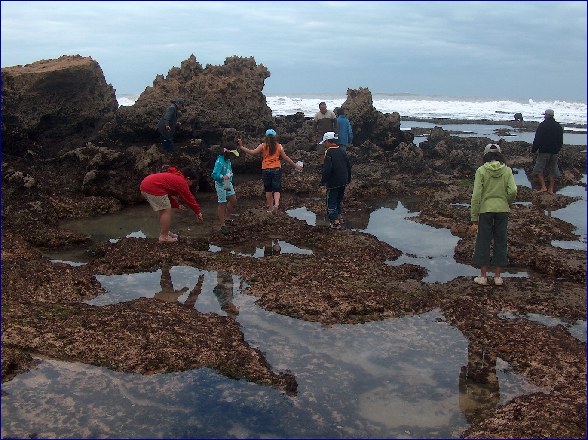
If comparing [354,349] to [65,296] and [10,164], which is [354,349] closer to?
[65,296]

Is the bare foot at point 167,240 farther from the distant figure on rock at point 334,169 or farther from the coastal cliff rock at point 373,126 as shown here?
the coastal cliff rock at point 373,126

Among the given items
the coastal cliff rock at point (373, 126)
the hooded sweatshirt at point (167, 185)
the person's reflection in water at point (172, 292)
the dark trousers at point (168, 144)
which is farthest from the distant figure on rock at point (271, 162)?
the coastal cliff rock at point (373, 126)

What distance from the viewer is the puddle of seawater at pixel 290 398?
430 centimetres

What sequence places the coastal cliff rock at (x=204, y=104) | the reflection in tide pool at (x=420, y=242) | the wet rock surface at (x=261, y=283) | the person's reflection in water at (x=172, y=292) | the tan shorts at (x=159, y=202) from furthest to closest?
the coastal cliff rock at (x=204, y=104) → the tan shorts at (x=159, y=202) → the reflection in tide pool at (x=420, y=242) → the person's reflection in water at (x=172, y=292) → the wet rock surface at (x=261, y=283)

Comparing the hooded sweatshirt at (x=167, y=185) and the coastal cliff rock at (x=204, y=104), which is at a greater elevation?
the coastal cliff rock at (x=204, y=104)

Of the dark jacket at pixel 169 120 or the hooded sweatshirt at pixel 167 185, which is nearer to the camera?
the hooded sweatshirt at pixel 167 185

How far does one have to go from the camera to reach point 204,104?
17750mm

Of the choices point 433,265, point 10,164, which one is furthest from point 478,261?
point 10,164

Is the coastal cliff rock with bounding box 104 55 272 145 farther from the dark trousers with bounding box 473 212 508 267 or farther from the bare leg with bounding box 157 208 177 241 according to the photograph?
the dark trousers with bounding box 473 212 508 267

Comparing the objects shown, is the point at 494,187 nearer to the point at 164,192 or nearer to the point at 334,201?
the point at 334,201

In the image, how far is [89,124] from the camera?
1602 centimetres

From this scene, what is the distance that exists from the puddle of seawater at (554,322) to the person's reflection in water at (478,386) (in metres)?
1.18

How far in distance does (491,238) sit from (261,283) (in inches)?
133

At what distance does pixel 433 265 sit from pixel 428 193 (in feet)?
20.7
